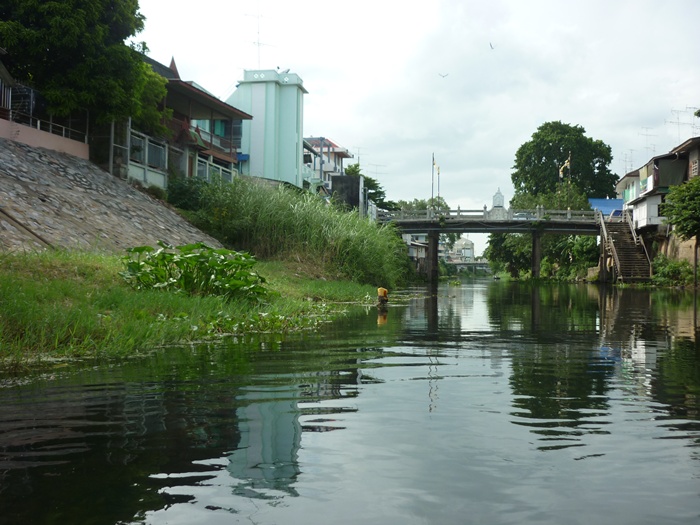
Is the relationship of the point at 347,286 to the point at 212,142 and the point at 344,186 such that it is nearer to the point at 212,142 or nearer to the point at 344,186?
the point at 212,142

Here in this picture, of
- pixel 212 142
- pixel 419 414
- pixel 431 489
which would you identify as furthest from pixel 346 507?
pixel 212 142

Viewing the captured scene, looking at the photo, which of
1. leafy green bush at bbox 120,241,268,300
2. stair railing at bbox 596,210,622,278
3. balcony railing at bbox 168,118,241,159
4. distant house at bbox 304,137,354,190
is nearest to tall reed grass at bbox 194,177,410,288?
balcony railing at bbox 168,118,241,159

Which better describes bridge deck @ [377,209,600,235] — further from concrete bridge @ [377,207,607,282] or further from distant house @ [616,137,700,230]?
distant house @ [616,137,700,230]

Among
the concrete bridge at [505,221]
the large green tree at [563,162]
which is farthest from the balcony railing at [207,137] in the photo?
the large green tree at [563,162]

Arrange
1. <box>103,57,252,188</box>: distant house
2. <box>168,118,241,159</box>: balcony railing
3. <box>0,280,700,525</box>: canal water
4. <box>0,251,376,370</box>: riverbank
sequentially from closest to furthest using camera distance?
1. <box>0,280,700,525</box>: canal water
2. <box>0,251,376,370</box>: riverbank
3. <box>103,57,252,188</box>: distant house
4. <box>168,118,241,159</box>: balcony railing

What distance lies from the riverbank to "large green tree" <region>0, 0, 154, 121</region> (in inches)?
470

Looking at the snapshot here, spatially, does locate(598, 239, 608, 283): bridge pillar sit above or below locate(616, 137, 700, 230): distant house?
below

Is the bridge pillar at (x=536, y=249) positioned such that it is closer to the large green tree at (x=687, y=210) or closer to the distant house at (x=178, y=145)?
the large green tree at (x=687, y=210)

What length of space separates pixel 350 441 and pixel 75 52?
22443 millimetres

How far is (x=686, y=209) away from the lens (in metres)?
34.7

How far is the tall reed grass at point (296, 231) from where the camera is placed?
22.6 meters

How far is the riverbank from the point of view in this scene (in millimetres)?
6691

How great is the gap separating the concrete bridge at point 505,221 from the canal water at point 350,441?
4539 centimetres

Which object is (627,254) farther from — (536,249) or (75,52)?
(75,52)
